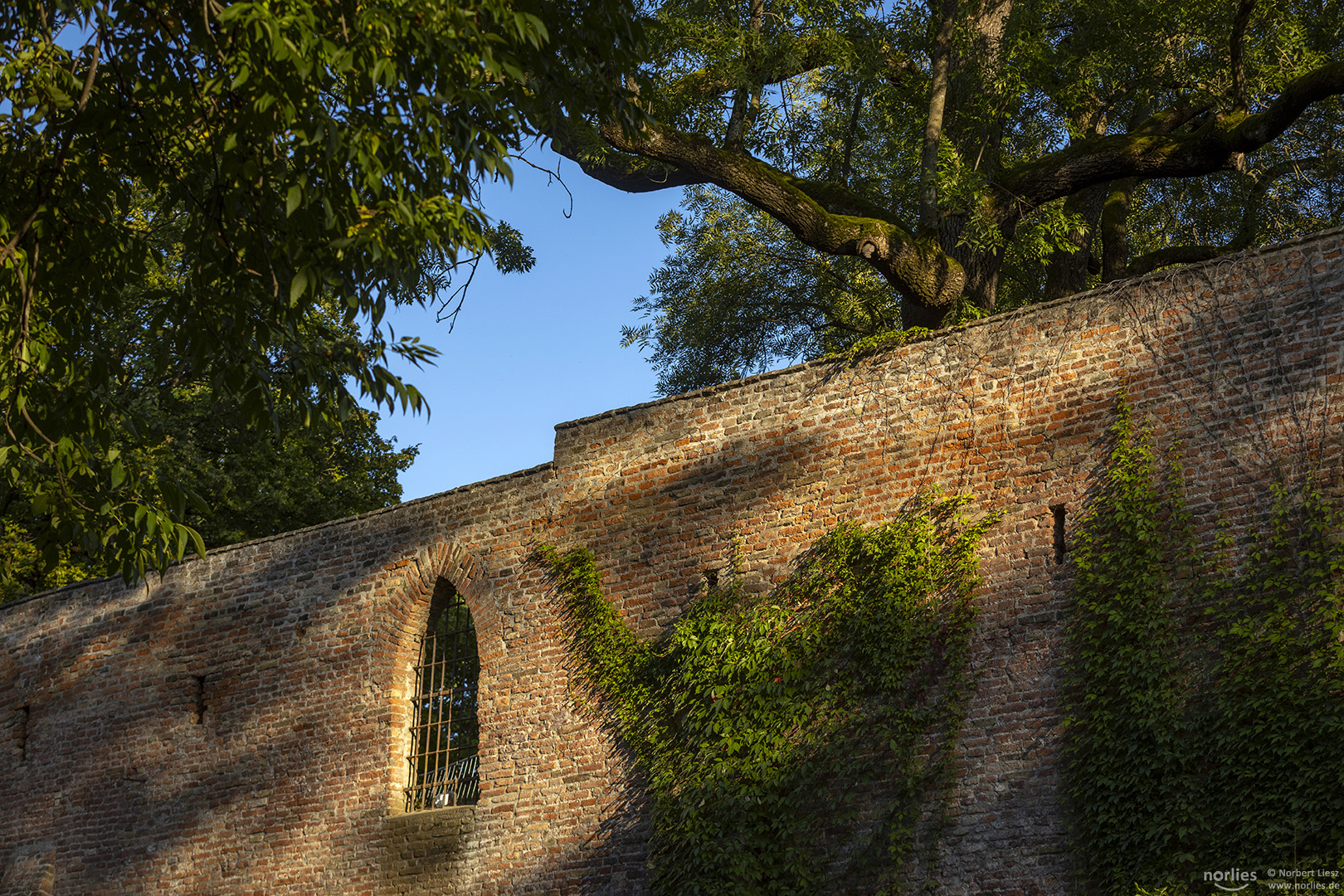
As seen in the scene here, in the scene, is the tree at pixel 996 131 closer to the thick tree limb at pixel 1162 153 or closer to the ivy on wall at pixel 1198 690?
the thick tree limb at pixel 1162 153

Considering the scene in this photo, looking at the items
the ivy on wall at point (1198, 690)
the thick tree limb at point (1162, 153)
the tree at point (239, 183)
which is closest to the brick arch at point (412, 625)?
the tree at point (239, 183)

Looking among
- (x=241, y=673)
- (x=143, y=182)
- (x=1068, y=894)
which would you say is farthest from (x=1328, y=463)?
(x=241, y=673)

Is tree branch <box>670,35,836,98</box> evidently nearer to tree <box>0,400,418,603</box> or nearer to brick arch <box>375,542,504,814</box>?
brick arch <box>375,542,504,814</box>

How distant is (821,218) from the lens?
12.7 metres

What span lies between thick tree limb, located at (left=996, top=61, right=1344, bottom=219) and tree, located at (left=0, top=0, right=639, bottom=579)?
23.2 feet

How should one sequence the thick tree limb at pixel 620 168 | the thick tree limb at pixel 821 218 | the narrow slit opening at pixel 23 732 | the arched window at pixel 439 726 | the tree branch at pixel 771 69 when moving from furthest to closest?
1. the narrow slit opening at pixel 23 732
2. the tree branch at pixel 771 69
3. the thick tree limb at pixel 620 168
4. the thick tree limb at pixel 821 218
5. the arched window at pixel 439 726

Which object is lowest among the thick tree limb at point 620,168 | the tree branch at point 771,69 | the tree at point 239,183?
the tree at point 239,183

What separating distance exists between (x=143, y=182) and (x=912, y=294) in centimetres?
774

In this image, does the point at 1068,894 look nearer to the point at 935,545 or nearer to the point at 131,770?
the point at 935,545

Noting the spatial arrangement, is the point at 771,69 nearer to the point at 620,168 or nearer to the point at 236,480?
the point at 620,168

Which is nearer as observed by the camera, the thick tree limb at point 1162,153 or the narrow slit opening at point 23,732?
the thick tree limb at point 1162,153

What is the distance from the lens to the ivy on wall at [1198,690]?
7.03 meters

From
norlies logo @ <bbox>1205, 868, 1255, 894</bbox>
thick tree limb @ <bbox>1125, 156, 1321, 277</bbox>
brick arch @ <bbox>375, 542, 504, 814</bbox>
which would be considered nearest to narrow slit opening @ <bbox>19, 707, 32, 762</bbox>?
brick arch @ <bbox>375, 542, 504, 814</bbox>

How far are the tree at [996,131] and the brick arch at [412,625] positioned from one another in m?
4.60
